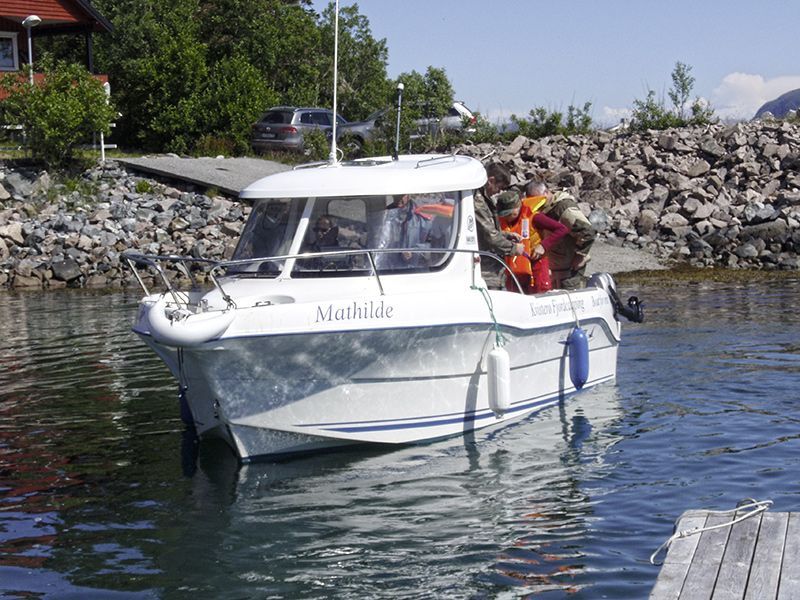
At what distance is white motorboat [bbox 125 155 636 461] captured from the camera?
9.09m

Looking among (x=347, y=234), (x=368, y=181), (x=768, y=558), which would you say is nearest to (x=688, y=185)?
(x=368, y=181)

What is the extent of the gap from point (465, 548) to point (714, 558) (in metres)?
1.77

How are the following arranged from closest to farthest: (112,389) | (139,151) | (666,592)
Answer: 1. (666,592)
2. (112,389)
3. (139,151)

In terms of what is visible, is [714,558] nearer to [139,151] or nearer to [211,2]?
[139,151]

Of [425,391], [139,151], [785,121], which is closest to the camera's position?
[425,391]

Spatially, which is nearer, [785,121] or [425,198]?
[425,198]

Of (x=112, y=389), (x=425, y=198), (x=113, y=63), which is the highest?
(x=113, y=63)

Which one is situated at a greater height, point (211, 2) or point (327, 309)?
point (211, 2)

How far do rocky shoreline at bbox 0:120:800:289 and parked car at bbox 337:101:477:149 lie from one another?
3063mm

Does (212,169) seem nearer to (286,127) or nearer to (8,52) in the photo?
(286,127)

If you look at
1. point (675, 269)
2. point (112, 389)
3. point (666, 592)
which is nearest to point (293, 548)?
point (666, 592)

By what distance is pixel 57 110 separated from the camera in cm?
3042

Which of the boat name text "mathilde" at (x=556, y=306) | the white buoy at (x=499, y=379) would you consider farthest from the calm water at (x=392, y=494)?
the boat name text "mathilde" at (x=556, y=306)

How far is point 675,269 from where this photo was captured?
81.6 ft
